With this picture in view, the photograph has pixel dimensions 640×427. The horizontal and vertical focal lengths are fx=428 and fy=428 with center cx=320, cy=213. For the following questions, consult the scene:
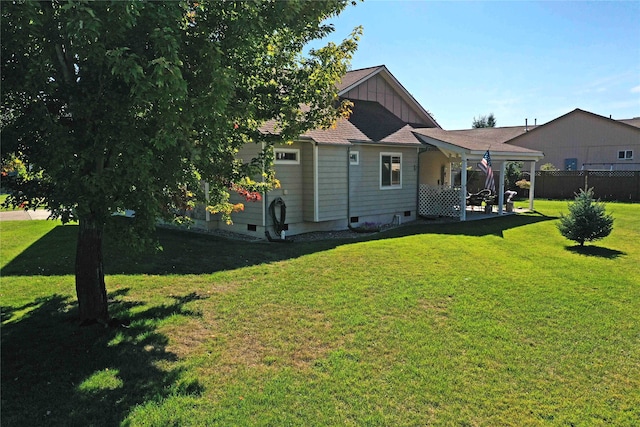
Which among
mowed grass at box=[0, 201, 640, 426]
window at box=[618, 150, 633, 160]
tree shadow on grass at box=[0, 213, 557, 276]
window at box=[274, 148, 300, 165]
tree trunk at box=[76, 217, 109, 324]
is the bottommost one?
mowed grass at box=[0, 201, 640, 426]

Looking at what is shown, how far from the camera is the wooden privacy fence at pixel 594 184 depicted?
81.7ft

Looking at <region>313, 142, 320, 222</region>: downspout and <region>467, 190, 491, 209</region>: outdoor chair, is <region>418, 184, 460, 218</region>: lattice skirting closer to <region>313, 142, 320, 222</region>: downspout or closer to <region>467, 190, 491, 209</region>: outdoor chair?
<region>467, 190, 491, 209</region>: outdoor chair

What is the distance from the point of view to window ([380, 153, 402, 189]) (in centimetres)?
1562

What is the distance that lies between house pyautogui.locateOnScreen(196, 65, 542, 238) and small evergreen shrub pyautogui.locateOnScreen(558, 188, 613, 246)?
5.14m

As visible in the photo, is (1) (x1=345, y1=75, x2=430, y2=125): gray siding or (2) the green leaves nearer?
(2) the green leaves

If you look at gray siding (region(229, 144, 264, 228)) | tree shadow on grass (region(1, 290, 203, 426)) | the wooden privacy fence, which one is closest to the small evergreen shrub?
gray siding (region(229, 144, 264, 228))

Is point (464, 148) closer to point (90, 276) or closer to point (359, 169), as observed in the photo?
point (359, 169)

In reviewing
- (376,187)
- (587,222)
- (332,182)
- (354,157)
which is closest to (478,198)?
(376,187)

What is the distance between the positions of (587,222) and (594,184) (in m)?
18.2

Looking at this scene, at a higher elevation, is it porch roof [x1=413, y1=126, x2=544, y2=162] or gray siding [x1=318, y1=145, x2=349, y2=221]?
porch roof [x1=413, y1=126, x2=544, y2=162]

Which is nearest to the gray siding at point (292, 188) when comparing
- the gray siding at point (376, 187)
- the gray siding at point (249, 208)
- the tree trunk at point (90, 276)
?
the gray siding at point (249, 208)

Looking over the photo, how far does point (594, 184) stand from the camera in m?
26.1

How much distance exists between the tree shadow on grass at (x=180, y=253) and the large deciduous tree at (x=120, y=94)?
2.82 meters

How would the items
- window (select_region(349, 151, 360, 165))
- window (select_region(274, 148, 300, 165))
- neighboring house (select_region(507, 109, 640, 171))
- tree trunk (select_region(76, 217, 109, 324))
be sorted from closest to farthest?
tree trunk (select_region(76, 217, 109, 324)), window (select_region(274, 148, 300, 165)), window (select_region(349, 151, 360, 165)), neighboring house (select_region(507, 109, 640, 171))
